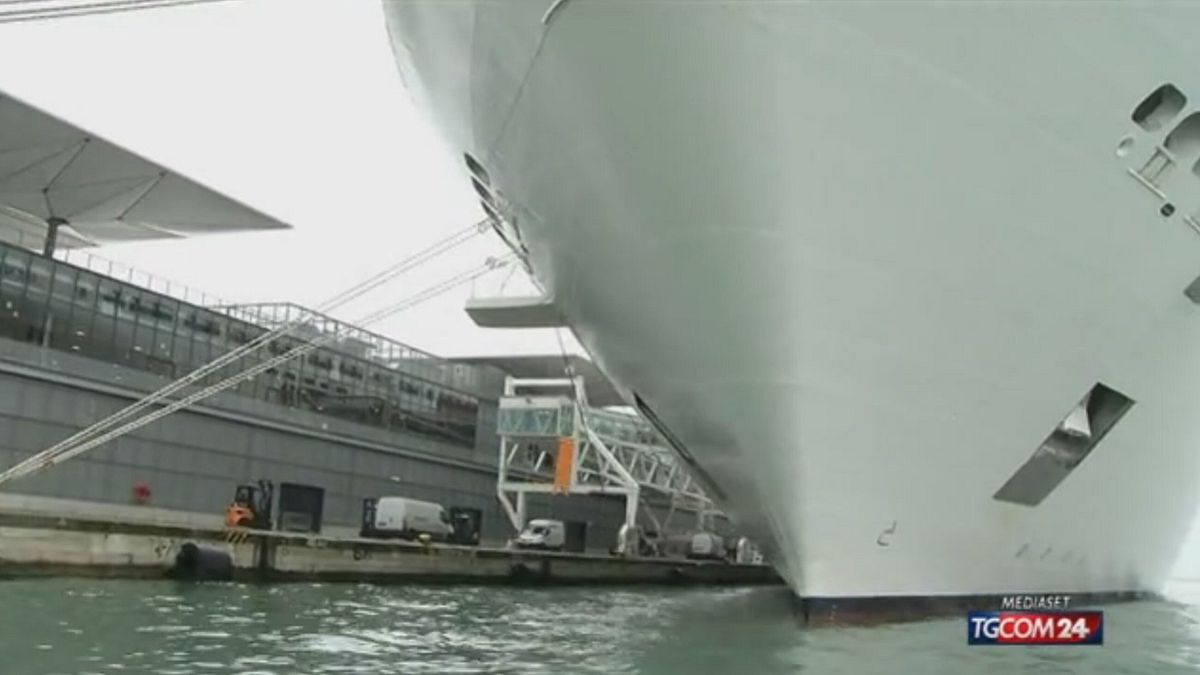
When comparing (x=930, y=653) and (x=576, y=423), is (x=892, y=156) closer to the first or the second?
(x=930, y=653)

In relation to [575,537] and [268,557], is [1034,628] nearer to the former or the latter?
[268,557]

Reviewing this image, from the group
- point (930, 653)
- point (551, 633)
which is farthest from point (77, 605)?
point (930, 653)

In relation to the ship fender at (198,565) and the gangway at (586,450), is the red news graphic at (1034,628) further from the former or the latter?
the gangway at (586,450)

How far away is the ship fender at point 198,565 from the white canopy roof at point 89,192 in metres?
21.9

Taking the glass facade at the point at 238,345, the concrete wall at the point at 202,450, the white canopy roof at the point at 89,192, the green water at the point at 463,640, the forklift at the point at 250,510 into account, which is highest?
the white canopy roof at the point at 89,192

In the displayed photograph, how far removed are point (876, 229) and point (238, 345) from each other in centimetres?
3491

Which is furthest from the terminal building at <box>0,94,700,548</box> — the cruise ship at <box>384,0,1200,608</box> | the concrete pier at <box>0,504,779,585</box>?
the cruise ship at <box>384,0,1200,608</box>

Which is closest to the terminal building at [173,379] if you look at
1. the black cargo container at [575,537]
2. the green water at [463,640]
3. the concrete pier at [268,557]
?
the concrete pier at [268,557]

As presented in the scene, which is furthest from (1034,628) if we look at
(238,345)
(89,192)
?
(89,192)

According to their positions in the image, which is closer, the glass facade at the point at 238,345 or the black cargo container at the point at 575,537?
the glass facade at the point at 238,345

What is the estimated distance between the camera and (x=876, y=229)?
995 cm

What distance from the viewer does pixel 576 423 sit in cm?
4178

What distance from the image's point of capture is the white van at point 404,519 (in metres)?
35.5

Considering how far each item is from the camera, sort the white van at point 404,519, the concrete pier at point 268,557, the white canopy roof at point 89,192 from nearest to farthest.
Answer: the concrete pier at point 268,557, the white van at point 404,519, the white canopy roof at point 89,192
